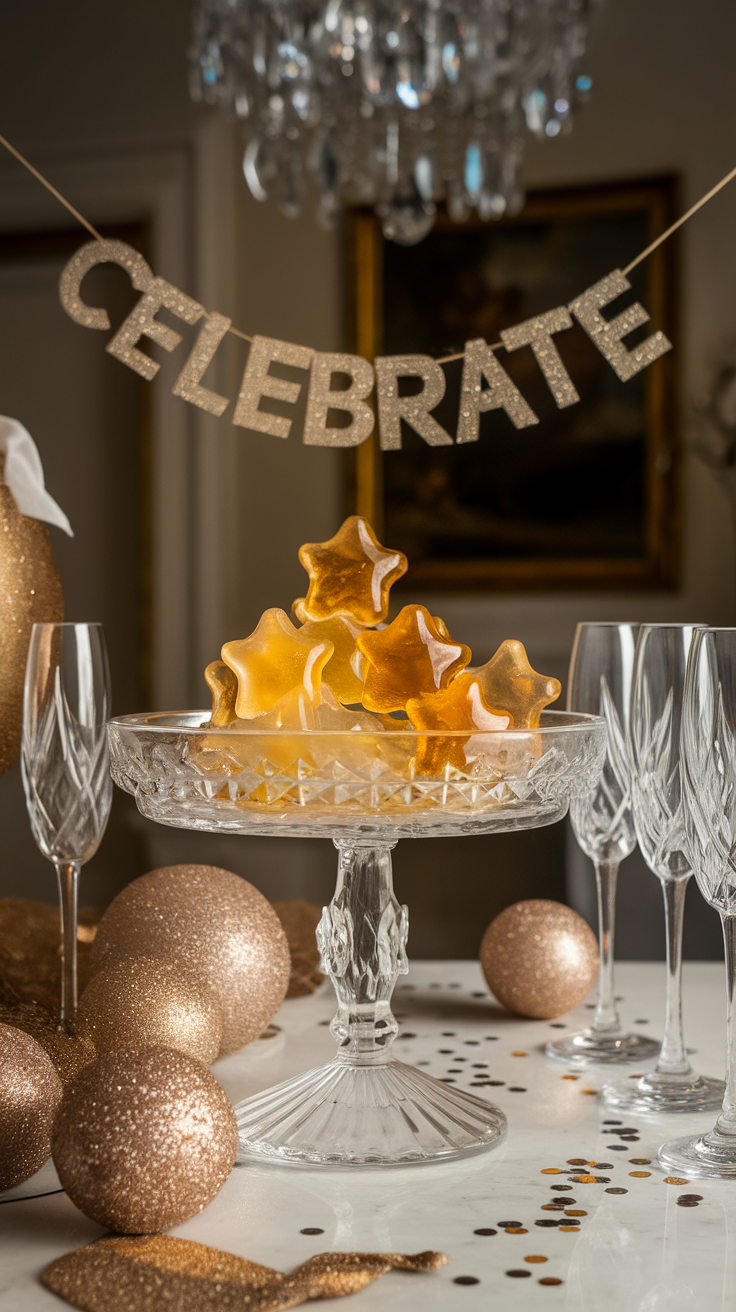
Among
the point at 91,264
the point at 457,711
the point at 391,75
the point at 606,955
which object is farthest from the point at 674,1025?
the point at 391,75

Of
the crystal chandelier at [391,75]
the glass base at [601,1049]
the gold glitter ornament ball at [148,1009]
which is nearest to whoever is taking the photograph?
the gold glitter ornament ball at [148,1009]

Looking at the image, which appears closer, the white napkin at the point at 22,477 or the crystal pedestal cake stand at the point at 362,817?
the crystal pedestal cake stand at the point at 362,817

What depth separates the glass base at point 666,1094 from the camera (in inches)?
30.5

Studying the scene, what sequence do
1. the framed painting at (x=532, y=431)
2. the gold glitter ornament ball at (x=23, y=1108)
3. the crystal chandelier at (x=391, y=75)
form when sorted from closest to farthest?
the gold glitter ornament ball at (x=23, y=1108), the crystal chandelier at (x=391, y=75), the framed painting at (x=532, y=431)

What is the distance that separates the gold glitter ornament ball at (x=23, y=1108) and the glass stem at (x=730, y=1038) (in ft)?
1.12

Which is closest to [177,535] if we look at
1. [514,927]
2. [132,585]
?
[132,585]

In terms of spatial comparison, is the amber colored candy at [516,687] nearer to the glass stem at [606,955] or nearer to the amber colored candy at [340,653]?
the amber colored candy at [340,653]

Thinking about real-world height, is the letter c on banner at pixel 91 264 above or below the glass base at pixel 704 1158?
above

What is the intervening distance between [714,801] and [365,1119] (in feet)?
0.87

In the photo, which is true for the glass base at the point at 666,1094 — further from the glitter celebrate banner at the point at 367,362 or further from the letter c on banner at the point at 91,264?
the letter c on banner at the point at 91,264

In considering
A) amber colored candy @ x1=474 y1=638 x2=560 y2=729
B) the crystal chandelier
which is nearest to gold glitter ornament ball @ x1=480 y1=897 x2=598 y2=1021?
amber colored candy @ x1=474 y1=638 x2=560 y2=729

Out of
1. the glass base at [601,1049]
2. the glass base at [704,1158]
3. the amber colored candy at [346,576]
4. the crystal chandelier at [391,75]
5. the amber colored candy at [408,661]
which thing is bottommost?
the glass base at [601,1049]

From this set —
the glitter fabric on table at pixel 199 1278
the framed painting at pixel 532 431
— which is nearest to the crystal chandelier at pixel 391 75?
the framed painting at pixel 532 431

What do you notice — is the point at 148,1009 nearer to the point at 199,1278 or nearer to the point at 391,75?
the point at 199,1278
